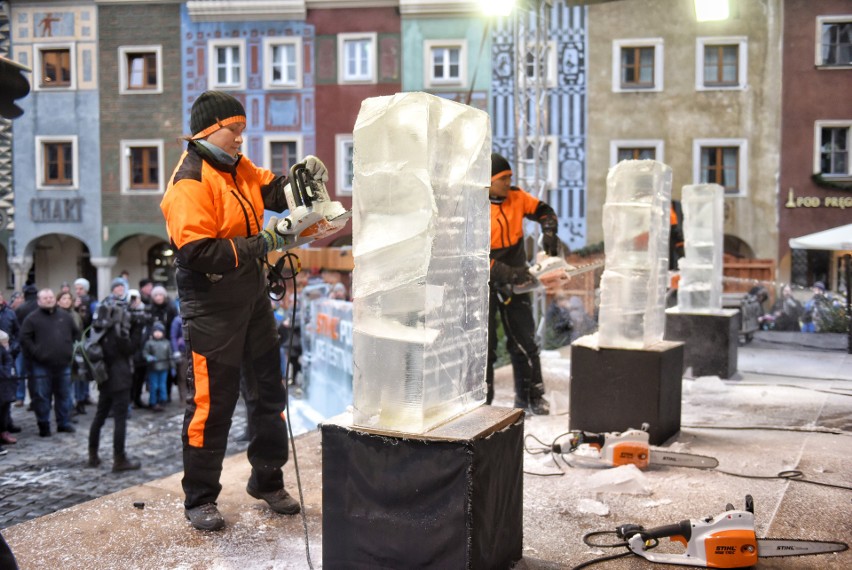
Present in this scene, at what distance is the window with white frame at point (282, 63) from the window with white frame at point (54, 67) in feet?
17.7

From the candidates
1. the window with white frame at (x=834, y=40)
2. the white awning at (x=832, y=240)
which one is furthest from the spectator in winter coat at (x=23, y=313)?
the window with white frame at (x=834, y=40)

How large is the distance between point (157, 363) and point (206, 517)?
7.24 metres

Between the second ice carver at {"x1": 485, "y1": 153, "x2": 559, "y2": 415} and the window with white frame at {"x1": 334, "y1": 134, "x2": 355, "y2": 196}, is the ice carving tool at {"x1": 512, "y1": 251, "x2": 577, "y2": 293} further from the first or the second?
the window with white frame at {"x1": 334, "y1": 134, "x2": 355, "y2": 196}

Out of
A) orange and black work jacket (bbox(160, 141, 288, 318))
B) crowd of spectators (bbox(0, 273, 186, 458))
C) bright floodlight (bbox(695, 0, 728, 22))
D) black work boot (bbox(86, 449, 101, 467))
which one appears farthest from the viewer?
crowd of spectators (bbox(0, 273, 186, 458))

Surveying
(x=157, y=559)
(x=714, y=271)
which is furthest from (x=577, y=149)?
(x=157, y=559)

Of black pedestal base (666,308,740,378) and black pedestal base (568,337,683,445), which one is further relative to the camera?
black pedestal base (666,308,740,378)

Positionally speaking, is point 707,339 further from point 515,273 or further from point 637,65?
point 637,65

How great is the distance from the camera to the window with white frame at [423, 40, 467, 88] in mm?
21156

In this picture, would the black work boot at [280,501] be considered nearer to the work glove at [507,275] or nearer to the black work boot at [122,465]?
the work glove at [507,275]

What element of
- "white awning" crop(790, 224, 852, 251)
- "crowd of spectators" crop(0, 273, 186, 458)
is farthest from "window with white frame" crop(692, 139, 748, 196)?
"crowd of spectators" crop(0, 273, 186, 458)

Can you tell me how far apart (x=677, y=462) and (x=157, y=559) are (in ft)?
8.95

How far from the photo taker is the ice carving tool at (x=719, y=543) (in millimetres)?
3020

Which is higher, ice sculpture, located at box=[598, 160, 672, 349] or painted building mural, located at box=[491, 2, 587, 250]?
painted building mural, located at box=[491, 2, 587, 250]

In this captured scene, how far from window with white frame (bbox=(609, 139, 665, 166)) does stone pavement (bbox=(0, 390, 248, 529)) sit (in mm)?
13604
